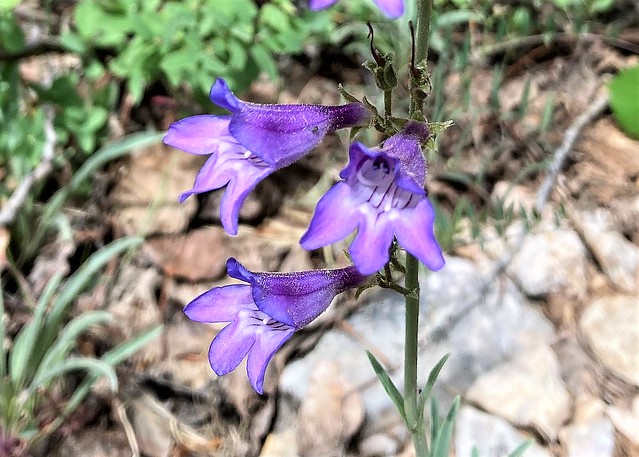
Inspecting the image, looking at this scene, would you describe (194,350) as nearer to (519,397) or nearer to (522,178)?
(519,397)

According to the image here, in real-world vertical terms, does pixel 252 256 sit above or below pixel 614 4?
below

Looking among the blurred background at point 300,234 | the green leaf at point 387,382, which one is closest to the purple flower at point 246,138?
the green leaf at point 387,382

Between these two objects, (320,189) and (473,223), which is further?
(320,189)

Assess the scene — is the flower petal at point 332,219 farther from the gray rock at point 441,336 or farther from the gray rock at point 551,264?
the gray rock at point 551,264

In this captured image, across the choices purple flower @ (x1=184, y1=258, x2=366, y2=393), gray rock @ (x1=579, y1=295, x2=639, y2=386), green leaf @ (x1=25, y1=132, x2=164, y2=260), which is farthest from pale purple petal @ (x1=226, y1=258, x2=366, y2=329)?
green leaf @ (x1=25, y1=132, x2=164, y2=260)

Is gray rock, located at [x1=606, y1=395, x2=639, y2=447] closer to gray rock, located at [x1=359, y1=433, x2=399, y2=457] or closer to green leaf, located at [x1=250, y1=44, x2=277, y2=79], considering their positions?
gray rock, located at [x1=359, y1=433, x2=399, y2=457]

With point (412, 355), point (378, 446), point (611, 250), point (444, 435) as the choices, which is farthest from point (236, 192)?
point (611, 250)

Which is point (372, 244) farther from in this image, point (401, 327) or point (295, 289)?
point (401, 327)

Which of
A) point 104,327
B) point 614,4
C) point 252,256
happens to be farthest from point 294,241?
point 614,4
